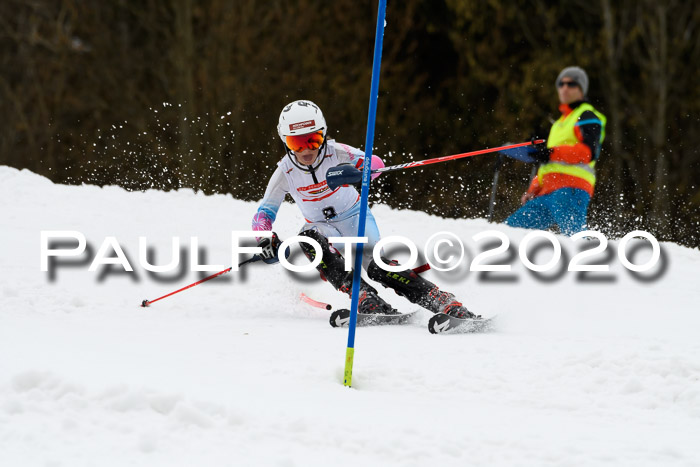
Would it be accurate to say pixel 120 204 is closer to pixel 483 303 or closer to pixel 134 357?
pixel 483 303

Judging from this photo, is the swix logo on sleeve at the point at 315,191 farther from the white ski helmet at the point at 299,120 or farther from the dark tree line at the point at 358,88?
the dark tree line at the point at 358,88

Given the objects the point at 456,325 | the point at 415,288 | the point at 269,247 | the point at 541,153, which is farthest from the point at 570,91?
the point at 269,247

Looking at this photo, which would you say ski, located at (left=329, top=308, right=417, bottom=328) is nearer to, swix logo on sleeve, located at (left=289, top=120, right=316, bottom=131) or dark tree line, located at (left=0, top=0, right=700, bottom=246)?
swix logo on sleeve, located at (left=289, top=120, right=316, bottom=131)

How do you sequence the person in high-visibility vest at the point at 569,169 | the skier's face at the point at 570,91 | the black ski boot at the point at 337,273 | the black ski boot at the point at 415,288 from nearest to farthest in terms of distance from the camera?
the black ski boot at the point at 415,288 → the black ski boot at the point at 337,273 → the person in high-visibility vest at the point at 569,169 → the skier's face at the point at 570,91

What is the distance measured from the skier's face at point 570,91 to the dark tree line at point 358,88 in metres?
5.99

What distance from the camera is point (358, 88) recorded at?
1806cm

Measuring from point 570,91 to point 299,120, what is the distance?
3691 millimetres

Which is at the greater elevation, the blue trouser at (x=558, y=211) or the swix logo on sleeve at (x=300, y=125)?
the swix logo on sleeve at (x=300, y=125)

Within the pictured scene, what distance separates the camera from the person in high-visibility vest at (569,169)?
25.7 ft

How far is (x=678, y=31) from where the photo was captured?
15461 millimetres

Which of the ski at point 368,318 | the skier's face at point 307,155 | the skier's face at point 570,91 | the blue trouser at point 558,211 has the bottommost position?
the ski at point 368,318

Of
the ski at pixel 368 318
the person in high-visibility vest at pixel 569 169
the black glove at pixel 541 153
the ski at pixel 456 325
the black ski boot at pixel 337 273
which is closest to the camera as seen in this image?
the ski at pixel 456 325

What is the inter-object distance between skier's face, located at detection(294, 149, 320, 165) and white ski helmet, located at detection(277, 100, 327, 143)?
0.17 m

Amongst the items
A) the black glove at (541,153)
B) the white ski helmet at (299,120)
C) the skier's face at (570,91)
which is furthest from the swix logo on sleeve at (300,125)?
the skier's face at (570,91)
